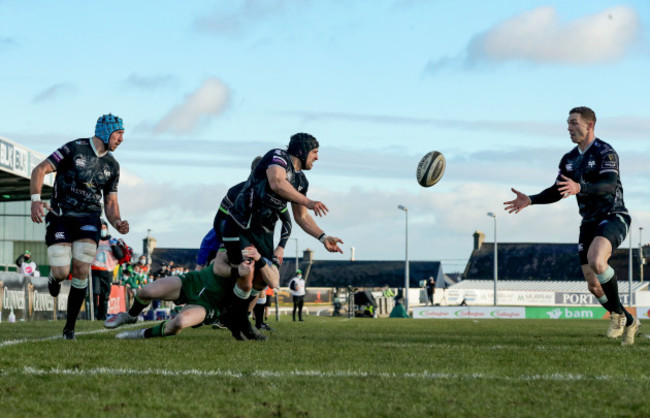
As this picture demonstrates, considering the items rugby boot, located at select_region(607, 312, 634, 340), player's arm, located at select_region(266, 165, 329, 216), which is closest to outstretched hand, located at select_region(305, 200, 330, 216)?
player's arm, located at select_region(266, 165, 329, 216)

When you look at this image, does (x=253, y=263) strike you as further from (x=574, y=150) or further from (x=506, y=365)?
(x=574, y=150)

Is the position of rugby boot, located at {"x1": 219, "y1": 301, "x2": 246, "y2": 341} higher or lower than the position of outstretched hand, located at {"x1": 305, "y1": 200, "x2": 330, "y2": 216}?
lower

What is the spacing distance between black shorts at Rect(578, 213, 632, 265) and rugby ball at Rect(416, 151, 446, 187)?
177 inches

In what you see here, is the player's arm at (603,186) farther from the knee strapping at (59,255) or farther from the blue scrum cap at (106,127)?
the knee strapping at (59,255)

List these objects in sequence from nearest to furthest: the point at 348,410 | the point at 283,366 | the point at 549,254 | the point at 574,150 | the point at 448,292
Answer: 1. the point at 348,410
2. the point at 283,366
3. the point at 574,150
4. the point at 448,292
5. the point at 549,254

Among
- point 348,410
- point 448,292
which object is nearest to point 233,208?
point 348,410

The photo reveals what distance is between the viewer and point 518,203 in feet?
33.0

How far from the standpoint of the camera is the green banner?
39.2m

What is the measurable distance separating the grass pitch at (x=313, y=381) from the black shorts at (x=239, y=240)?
1.08m

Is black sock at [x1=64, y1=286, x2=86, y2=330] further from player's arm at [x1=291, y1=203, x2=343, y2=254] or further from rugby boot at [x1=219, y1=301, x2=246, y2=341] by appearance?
player's arm at [x1=291, y1=203, x2=343, y2=254]

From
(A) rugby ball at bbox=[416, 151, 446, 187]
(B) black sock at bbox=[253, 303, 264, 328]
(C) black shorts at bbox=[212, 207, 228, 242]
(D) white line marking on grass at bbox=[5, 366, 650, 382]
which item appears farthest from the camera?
(A) rugby ball at bbox=[416, 151, 446, 187]

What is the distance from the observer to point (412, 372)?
6.23 meters

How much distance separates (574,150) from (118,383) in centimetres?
663

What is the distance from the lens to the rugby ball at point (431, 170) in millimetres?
14608
